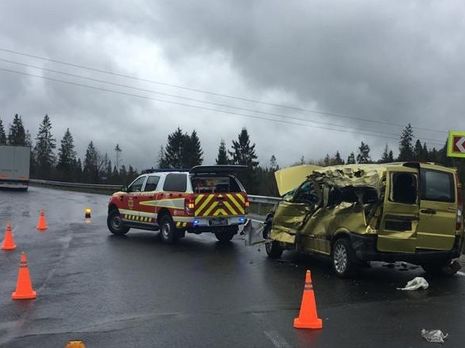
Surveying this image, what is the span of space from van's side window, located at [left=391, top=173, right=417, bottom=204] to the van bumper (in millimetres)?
806

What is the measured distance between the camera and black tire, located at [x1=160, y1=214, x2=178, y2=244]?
15.9m

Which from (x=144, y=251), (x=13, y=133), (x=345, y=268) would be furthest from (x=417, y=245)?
(x=13, y=133)

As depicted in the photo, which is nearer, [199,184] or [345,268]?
[345,268]

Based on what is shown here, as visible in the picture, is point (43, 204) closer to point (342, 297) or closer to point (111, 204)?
point (111, 204)

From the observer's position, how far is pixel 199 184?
628 inches

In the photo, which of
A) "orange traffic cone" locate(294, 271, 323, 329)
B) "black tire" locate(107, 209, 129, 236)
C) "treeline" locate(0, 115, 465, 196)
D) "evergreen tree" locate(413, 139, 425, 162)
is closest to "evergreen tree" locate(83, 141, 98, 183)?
"treeline" locate(0, 115, 465, 196)

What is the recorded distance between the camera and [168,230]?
52.9 ft

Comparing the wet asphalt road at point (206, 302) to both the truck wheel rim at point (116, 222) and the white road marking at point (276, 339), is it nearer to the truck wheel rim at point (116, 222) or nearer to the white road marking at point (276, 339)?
the white road marking at point (276, 339)

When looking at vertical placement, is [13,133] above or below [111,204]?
above

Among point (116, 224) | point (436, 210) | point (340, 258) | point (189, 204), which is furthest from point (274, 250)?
point (116, 224)

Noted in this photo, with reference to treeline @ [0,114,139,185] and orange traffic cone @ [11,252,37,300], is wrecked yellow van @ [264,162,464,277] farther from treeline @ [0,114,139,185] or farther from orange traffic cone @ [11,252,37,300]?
treeline @ [0,114,139,185]

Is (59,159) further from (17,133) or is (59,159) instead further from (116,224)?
(116,224)

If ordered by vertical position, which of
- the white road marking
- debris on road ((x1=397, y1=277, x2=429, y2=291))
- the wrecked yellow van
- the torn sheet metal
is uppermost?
the torn sheet metal

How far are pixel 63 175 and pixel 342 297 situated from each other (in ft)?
296
